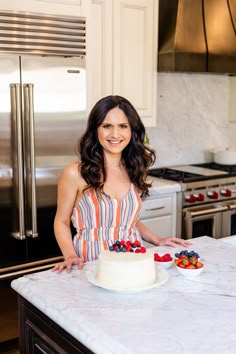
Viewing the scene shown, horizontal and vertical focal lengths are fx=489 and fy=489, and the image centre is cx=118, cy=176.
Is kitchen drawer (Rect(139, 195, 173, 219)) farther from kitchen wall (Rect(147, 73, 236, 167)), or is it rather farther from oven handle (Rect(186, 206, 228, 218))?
kitchen wall (Rect(147, 73, 236, 167))

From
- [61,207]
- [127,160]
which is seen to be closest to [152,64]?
[127,160]

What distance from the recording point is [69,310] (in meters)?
1.49

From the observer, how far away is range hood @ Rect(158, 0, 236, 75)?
3.92 m

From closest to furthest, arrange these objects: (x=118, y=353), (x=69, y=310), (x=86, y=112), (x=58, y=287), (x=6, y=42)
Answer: (x=118, y=353), (x=69, y=310), (x=58, y=287), (x=6, y=42), (x=86, y=112)

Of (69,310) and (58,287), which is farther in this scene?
(58,287)

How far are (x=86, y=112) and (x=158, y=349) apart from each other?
2127mm

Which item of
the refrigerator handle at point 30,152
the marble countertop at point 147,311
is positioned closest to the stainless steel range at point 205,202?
the refrigerator handle at point 30,152

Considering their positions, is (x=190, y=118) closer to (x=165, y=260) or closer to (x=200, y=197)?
(x=200, y=197)

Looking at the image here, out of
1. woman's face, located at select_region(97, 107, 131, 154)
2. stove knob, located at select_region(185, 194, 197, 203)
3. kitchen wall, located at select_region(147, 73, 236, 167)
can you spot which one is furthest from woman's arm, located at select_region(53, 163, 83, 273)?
kitchen wall, located at select_region(147, 73, 236, 167)

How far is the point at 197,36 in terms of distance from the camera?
4043mm

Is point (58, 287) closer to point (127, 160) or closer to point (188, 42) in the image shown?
point (127, 160)

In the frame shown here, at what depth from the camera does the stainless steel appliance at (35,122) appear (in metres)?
2.85

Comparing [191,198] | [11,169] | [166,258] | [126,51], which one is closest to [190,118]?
[191,198]

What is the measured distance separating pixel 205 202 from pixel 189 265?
2.23m
